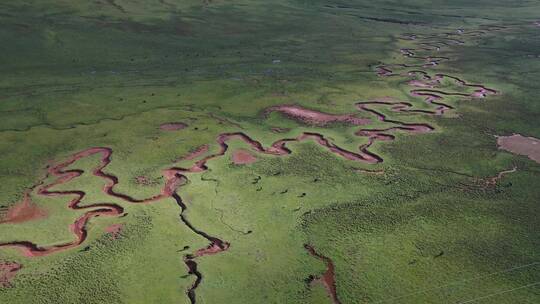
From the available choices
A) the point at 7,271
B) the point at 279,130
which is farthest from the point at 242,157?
the point at 7,271

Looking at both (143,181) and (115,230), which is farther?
(143,181)

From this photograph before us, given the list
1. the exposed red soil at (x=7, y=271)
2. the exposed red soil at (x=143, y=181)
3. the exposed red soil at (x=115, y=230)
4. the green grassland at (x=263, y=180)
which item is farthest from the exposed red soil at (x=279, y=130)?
the exposed red soil at (x=7, y=271)

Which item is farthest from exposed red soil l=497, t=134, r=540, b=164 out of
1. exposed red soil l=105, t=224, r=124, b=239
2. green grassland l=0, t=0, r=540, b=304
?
exposed red soil l=105, t=224, r=124, b=239

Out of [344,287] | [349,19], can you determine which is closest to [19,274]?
[344,287]

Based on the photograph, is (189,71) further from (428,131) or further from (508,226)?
(508,226)

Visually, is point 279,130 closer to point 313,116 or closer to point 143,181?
point 313,116

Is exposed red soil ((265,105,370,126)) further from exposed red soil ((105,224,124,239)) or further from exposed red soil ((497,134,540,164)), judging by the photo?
exposed red soil ((105,224,124,239))
